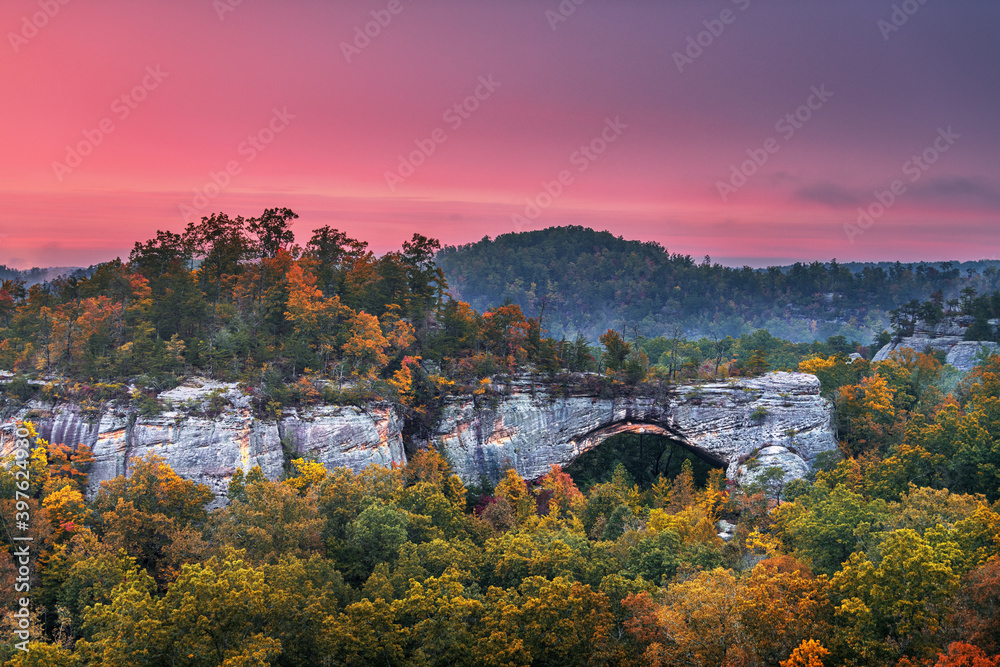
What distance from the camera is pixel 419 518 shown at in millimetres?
36094

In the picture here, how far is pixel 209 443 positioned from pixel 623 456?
39247mm

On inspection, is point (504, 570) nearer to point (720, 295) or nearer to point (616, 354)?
point (616, 354)

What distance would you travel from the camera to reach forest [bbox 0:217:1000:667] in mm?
22891

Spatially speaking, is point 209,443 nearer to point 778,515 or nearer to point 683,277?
point 778,515

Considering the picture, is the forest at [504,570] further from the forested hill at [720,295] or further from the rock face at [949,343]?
the forested hill at [720,295]

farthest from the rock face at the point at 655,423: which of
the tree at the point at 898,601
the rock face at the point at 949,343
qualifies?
the rock face at the point at 949,343

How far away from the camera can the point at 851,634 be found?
22.2m

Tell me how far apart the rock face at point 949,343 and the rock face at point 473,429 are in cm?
3460

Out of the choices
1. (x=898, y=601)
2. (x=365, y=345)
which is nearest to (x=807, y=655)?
(x=898, y=601)

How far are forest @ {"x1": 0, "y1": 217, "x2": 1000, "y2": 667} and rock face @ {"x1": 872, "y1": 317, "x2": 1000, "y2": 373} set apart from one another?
720 inches

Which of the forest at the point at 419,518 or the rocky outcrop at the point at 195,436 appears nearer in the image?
the forest at the point at 419,518

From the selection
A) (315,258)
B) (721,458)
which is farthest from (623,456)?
(315,258)

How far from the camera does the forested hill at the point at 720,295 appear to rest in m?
173

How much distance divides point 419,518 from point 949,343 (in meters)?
81.0
